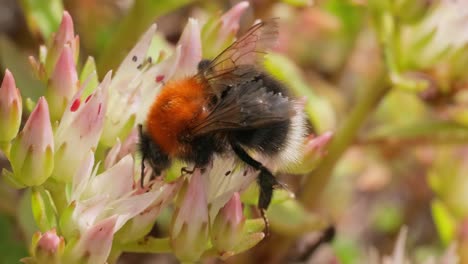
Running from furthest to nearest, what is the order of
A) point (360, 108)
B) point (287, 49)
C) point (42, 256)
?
point (287, 49)
point (360, 108)
point (42, 256)

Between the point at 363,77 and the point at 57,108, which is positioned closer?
the point at 57,108

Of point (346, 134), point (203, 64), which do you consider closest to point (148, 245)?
point (203, 64)

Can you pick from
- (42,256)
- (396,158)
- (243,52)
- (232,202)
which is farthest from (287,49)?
(42,256)

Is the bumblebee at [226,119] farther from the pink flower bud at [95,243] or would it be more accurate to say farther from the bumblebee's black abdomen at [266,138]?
the pink flower bud at [95,243]

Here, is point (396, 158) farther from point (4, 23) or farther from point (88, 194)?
point (88, 194)

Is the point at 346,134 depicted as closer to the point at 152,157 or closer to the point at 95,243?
the point at 152,157

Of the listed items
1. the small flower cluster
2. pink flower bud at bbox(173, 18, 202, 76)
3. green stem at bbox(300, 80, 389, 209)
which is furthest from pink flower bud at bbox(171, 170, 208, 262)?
green stem at bbox(300, 80, 389, 209)

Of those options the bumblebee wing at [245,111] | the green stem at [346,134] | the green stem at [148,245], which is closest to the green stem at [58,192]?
the green stem at [148,245]
